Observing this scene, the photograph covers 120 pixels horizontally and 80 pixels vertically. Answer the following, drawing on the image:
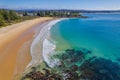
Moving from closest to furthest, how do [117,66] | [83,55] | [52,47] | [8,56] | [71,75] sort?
[71,75] → [117,66] → [8,56] → [83,55] → [52,47]

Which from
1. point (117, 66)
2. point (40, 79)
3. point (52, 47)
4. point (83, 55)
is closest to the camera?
point (40, 79)

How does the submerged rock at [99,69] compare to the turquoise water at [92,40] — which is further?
the turquoise water at [92,40]

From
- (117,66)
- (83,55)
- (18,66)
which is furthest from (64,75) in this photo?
(83,55)

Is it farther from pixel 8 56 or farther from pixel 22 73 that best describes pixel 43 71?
pixel 8 56

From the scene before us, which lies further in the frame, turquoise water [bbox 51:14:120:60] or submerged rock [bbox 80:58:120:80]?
turquoise water [bbox 51:14:120:60]

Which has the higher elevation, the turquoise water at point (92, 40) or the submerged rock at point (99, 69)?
the submerged rock at point (99, 69)

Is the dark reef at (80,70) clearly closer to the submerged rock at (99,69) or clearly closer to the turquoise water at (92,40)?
the submerged rock at (99,69)

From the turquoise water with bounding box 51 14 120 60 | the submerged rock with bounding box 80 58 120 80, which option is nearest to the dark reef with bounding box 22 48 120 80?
the submerged rock with bounding box 80 58 120 80

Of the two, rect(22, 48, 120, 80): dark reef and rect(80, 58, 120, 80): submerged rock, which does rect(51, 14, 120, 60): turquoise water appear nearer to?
rect(80, 58, 120, 80): submerged rock

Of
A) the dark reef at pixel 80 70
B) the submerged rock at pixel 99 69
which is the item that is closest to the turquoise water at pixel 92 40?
the submerged rock at pixel 99 69

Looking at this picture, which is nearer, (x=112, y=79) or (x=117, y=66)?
(x=112, y=79)

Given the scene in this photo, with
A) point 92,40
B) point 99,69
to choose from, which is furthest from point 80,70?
point 92,40
